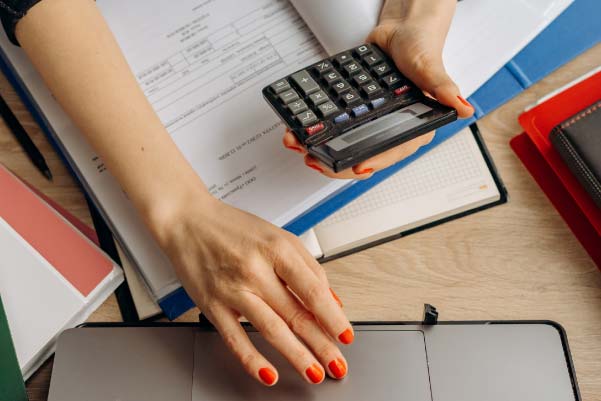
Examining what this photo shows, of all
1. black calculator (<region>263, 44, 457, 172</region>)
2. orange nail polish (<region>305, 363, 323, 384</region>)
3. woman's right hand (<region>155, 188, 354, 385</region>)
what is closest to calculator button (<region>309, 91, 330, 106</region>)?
black calculator (<region>263, 44, 457, 172</region>)

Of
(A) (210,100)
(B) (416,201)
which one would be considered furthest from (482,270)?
(A) (210,100)

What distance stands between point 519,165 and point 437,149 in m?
0.08

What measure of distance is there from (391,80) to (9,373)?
38 centimetres

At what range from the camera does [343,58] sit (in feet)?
1.70

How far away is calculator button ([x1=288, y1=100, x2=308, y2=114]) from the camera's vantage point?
1.59ft

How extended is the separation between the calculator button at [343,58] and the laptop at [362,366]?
0.22 metres

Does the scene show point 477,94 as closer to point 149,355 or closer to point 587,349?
point 587,349

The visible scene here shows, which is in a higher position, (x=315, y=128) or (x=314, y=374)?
(x=315, y=128)

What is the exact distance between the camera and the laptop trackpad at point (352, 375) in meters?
0.45

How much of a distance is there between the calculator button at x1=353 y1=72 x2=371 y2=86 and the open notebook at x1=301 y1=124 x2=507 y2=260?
4.0 inches

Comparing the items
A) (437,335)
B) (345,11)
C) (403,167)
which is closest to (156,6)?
(345,11)

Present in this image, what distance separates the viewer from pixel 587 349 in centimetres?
50

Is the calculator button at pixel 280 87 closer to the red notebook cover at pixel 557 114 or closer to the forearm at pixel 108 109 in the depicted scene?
the forearm at pixel 108 109

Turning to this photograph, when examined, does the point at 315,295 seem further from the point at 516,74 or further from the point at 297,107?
the point at 516,74
